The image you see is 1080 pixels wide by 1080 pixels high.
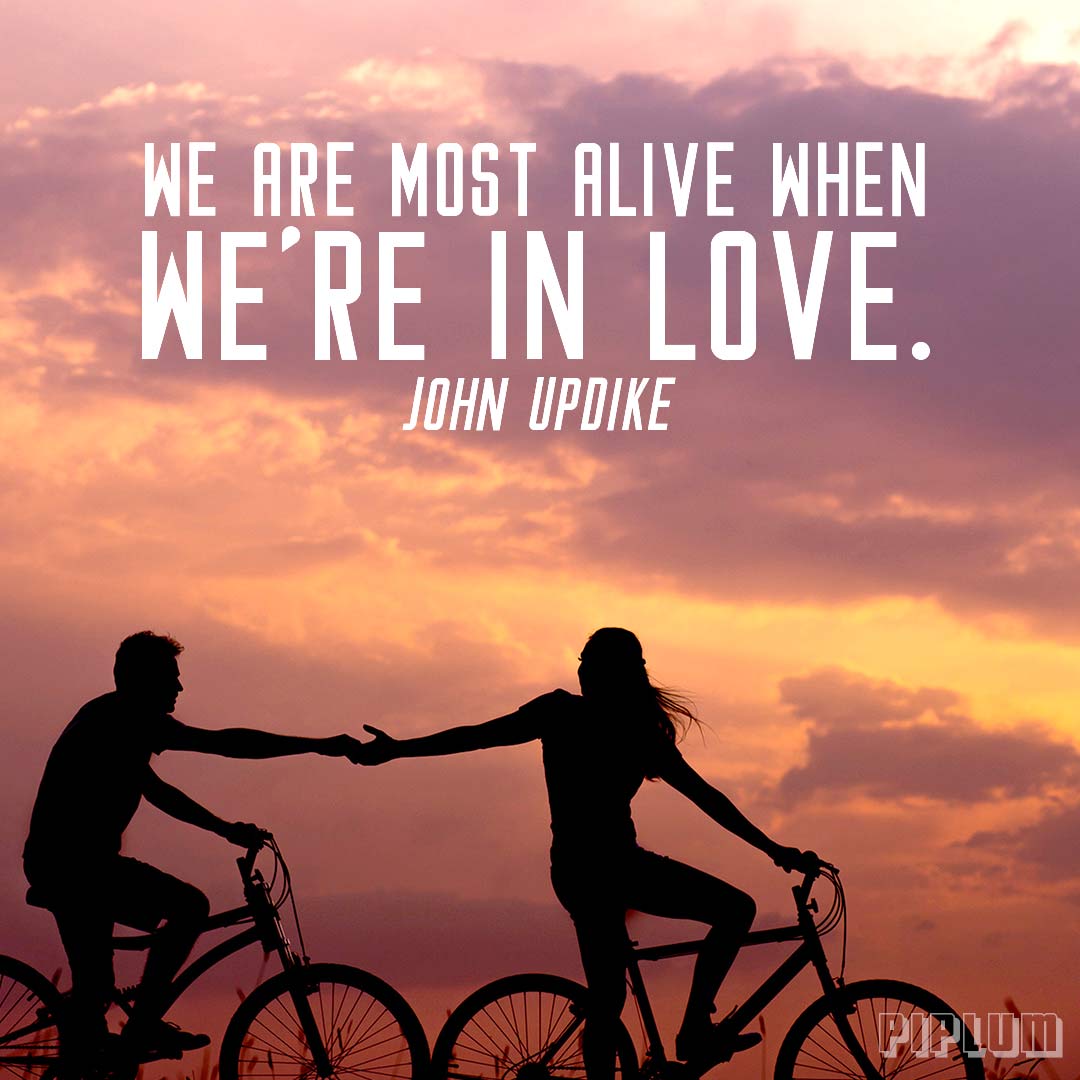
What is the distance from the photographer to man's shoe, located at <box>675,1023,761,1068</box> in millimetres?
10859

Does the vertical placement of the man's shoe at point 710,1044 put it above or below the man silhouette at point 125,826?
below

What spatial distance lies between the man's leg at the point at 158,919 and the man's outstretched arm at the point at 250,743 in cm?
81

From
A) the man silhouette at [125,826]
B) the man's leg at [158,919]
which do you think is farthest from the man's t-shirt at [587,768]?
the man's leg at [158,919]

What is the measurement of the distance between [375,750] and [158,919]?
1643 mm

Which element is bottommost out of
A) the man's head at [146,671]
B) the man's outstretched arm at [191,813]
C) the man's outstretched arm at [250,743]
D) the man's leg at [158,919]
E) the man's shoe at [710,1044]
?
the man's shoe at [710,1044]

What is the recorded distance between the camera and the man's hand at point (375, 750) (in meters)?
11.2

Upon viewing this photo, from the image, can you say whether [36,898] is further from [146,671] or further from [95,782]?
[146,671]

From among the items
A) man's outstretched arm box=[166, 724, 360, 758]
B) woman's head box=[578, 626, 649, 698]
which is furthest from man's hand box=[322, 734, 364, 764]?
woman's head box=[578, 626, 649, 698]

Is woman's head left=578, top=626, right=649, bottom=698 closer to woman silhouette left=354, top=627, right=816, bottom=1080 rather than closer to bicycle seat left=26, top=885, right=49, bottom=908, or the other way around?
woman silhouette left=354, top=627, right=816, bottom=1080

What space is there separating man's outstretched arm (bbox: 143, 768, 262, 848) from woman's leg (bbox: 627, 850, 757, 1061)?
238 cm

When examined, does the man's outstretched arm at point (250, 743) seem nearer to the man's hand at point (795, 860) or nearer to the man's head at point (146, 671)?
the man's head at point (146, 671)

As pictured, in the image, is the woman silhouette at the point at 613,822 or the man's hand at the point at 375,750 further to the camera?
the man's hand at the point at 375,750

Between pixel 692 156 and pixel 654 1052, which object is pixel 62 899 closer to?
pixel 654 1052

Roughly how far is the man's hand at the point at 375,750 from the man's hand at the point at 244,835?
716 millimetres
